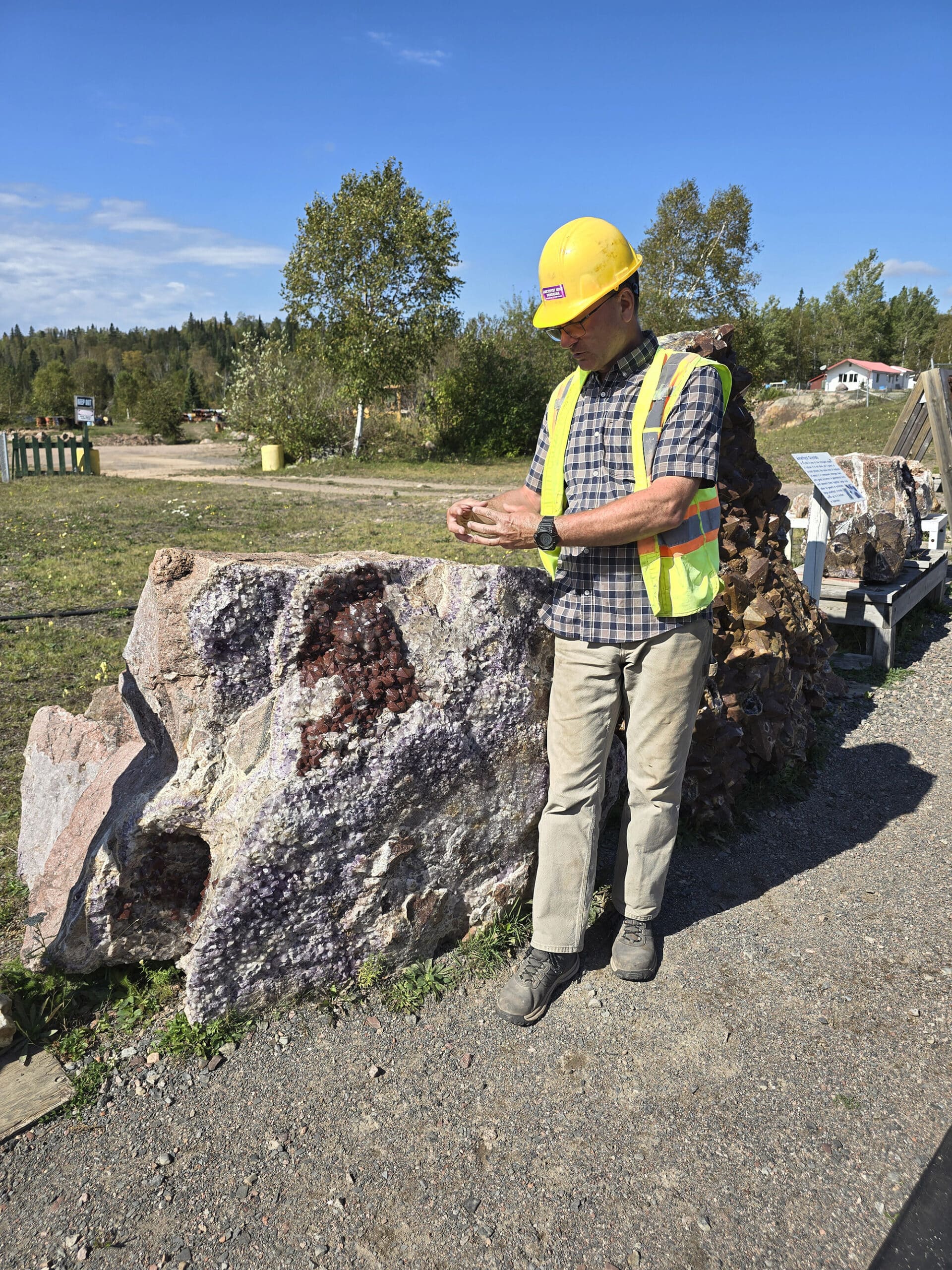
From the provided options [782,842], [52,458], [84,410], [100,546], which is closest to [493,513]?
[782,842]

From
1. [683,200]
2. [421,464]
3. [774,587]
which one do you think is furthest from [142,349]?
[774,587]

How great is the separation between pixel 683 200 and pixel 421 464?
62.6ft

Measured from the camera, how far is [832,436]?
2348 centimetres

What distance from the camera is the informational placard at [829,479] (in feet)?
20.1

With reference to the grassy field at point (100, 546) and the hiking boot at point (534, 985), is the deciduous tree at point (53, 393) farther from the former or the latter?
the hiking boot at point (534, 985)

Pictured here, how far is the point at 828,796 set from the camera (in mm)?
4723

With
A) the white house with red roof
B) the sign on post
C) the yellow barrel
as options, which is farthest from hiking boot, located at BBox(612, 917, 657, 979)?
the white house with red roof

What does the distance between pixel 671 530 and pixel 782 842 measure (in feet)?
6.92

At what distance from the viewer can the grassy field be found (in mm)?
5582

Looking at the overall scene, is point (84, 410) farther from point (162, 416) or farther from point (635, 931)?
point (635, 931)

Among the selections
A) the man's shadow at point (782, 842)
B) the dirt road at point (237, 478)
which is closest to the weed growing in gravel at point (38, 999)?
the man's shadow at point (782, 842)

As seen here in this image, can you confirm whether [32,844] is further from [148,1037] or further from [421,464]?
[421,464]

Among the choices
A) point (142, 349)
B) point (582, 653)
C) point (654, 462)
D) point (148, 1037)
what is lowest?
point (148, 1037)

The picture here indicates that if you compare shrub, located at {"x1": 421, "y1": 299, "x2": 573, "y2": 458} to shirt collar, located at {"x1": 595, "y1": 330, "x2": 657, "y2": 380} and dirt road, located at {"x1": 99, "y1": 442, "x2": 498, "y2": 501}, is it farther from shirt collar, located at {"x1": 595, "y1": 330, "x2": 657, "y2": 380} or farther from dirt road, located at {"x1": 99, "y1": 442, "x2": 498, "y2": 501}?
shirt collar, located at {"x1": 595, "y1": 330, "x2": 657, "y2": 380}
